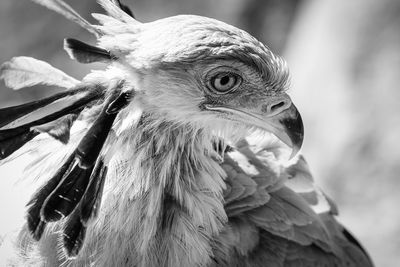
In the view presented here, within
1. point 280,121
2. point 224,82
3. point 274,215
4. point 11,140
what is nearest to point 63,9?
point 11,140

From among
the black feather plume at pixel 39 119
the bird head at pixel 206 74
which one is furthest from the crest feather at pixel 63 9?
the black feather plume at pixel 39 119

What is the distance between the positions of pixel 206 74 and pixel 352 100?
10.2 feet

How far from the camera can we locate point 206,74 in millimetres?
2486

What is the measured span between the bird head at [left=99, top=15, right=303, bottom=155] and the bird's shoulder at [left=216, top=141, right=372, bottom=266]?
402 mm

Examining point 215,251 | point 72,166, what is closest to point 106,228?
point 72,166

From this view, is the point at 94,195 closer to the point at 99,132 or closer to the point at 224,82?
the point at 99,132

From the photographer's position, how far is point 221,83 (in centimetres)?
252

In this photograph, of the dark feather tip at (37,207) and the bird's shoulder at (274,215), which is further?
the bird's shoulder at (274,215)

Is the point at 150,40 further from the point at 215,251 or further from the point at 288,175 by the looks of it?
the point at 288,175

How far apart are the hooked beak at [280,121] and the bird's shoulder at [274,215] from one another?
406mm

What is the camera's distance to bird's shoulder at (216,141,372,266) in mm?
2973

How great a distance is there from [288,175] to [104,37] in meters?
1.23

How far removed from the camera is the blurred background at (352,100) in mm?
5105

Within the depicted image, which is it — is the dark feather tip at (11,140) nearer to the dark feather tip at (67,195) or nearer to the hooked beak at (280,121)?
the dark feather tip at (67,195)
